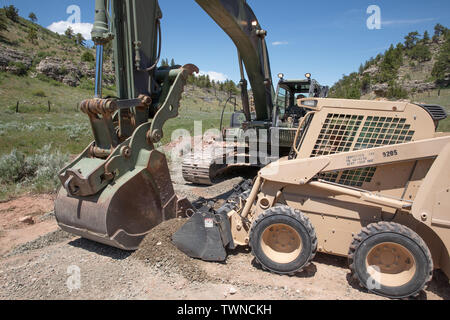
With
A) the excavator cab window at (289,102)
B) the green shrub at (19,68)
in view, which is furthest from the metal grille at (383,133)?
the green shrub at (19,68)

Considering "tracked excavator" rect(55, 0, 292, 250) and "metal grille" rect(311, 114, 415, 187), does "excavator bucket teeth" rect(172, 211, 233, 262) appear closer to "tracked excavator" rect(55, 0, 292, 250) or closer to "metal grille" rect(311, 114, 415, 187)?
"tracked excavator" rect(55, 0, 292, 250)

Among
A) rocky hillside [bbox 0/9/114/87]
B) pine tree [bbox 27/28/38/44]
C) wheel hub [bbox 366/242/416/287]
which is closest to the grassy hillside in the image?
rocky hillside [bbox 0/9/114/87]

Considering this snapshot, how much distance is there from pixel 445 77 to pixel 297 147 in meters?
60.1

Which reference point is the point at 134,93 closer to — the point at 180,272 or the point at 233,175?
the point at 180,272

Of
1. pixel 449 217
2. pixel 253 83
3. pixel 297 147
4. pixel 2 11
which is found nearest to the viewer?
pixel 449 217

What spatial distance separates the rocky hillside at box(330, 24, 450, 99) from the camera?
4959 centimetres

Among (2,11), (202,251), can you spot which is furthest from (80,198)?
(2,11)

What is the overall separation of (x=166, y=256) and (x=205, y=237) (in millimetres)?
541

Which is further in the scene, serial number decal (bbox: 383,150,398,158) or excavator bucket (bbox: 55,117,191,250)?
excavator bucket (bbox: 55,117,191,250)

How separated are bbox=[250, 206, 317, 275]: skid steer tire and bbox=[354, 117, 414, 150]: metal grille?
1163mm

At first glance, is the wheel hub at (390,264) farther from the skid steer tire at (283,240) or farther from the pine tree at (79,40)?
the pine tree at (79,40)

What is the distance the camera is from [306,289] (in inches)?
132

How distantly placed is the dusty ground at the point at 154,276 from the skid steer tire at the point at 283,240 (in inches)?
6.4

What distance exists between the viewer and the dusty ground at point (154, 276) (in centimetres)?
322
